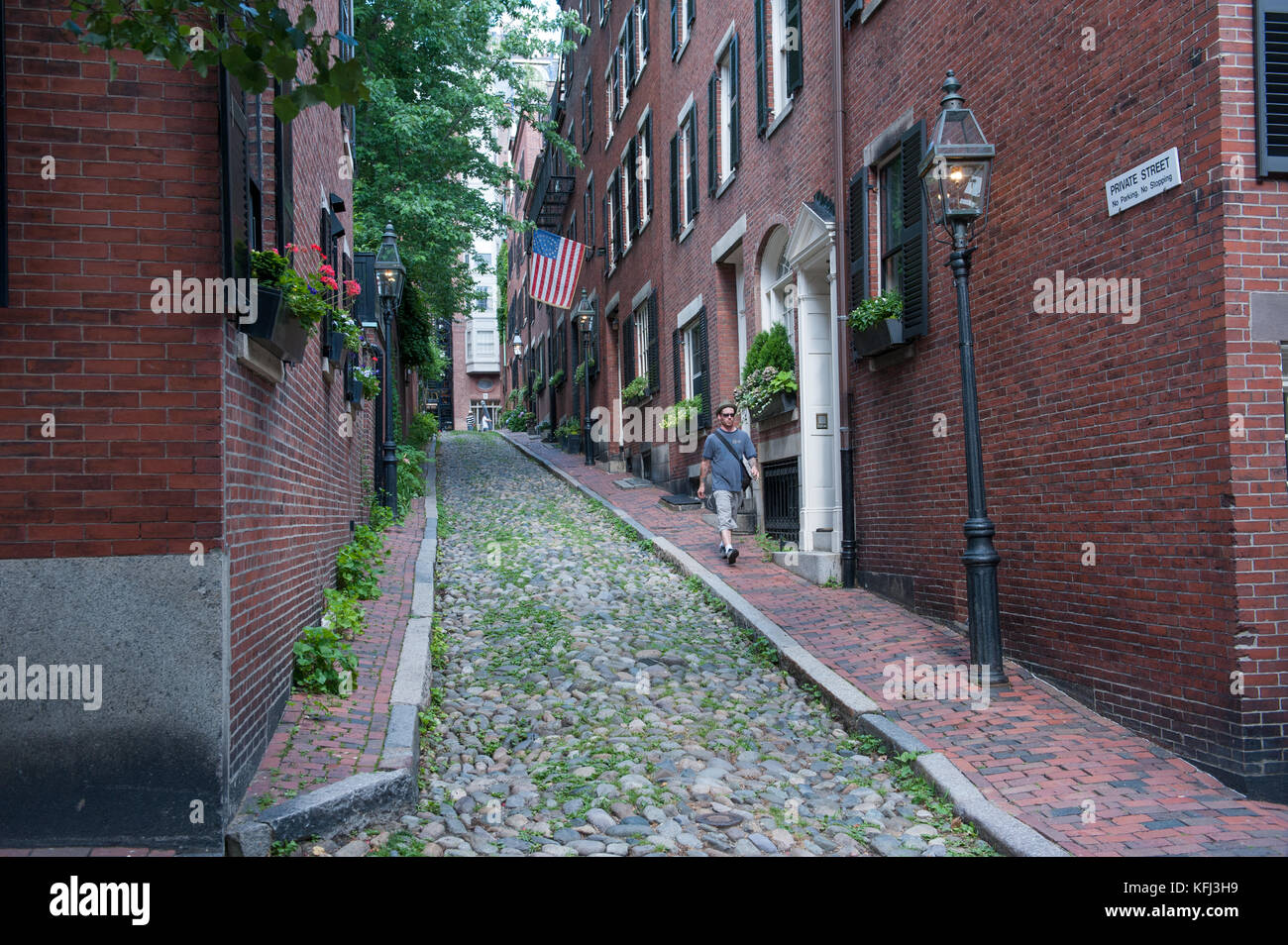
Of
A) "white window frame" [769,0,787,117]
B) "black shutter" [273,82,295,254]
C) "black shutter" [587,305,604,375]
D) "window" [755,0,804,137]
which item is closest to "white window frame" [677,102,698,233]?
"window" [755,0,804,137]

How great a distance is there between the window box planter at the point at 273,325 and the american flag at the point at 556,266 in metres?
16.3

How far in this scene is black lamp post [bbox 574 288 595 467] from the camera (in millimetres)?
24125

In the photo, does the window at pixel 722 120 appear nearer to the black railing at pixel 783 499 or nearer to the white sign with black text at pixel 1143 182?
the black railing at pixel 783 499

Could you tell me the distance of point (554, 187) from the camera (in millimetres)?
32031

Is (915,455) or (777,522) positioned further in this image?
(777,522)

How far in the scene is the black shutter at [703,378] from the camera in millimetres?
15562

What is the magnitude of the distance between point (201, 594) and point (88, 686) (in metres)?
0.59

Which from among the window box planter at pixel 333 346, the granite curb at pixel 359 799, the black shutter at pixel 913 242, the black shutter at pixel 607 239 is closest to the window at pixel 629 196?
the black shutter at pixel 607 239

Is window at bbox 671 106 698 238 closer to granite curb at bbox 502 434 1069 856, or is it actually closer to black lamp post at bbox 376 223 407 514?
black lamp post at bbox 376 223 407 514

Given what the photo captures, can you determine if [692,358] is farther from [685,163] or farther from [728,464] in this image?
[728,464]

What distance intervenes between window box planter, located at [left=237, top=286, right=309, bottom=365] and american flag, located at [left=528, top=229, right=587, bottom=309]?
16281 millimetres

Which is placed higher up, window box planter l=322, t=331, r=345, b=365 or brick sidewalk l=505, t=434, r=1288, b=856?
window box planter l=322, t=331, r=345, b=365

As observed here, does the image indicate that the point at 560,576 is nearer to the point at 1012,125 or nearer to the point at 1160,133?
the point at 1012,125
